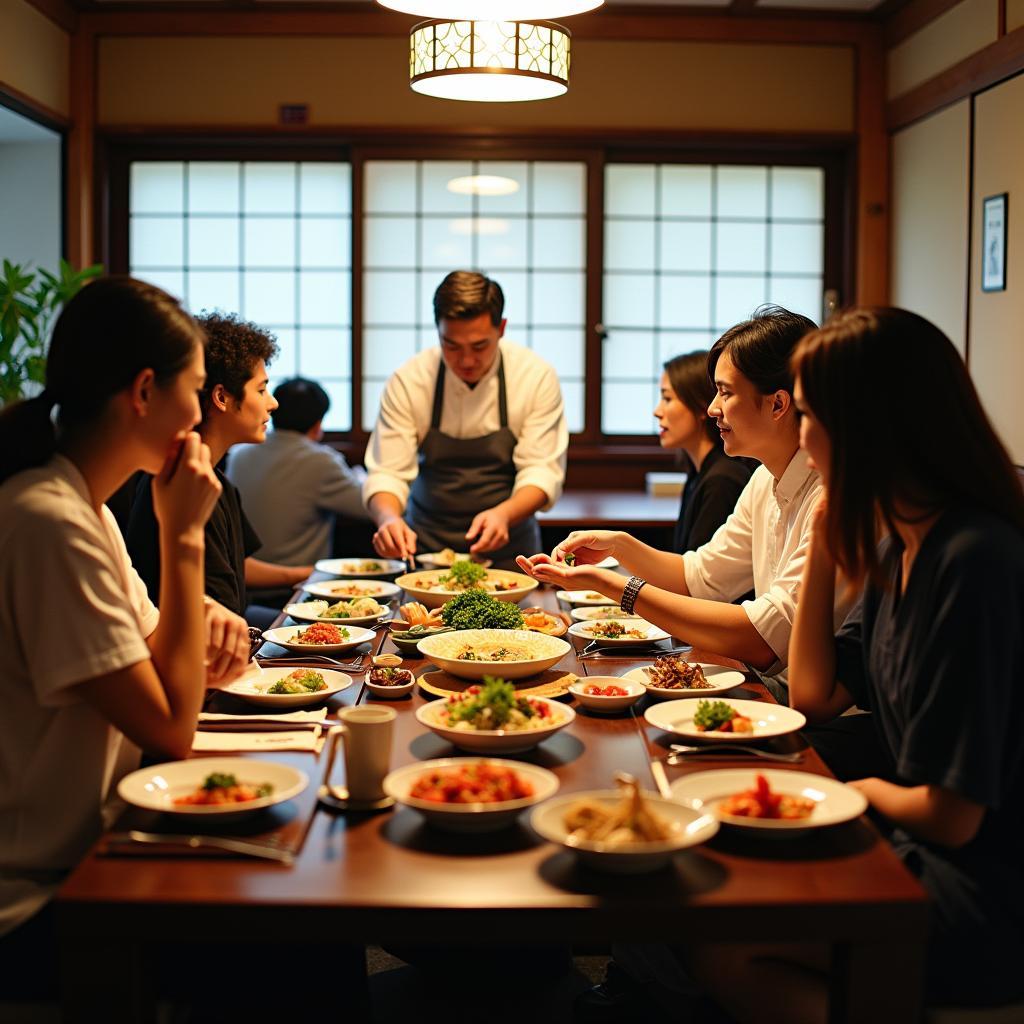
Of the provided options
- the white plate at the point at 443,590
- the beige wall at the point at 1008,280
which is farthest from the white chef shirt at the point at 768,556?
the beige wall at the point at 1008,280

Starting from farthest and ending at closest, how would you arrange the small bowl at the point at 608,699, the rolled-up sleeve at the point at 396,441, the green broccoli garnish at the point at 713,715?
the rolled-up sleeve at the point at 396,441 → the small bowl at the point at 608,699 → the green broccoli garnish at the point at 713,715

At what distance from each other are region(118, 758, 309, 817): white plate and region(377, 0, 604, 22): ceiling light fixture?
1681mm

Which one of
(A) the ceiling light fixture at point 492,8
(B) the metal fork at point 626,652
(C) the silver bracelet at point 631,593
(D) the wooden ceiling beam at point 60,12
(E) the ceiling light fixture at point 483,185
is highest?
(D) the wooden ceiling beam at point 60,12

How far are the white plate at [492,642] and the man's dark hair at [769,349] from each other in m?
0.69

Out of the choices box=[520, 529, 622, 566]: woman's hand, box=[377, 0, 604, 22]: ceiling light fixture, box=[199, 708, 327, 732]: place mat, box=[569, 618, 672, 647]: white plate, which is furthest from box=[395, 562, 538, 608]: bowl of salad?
box=[377, 0, 604, 22]: ceiling light fixture

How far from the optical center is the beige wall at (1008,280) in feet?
15.6

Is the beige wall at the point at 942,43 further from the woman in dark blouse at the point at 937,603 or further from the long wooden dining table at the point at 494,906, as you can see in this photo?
the long wooden dining table at the point at 494,906

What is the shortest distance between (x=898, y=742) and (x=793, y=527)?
81 centimetres

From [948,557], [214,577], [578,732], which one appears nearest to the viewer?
[948,557]

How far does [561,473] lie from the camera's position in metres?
4.12

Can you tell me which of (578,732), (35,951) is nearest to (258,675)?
(578,732)

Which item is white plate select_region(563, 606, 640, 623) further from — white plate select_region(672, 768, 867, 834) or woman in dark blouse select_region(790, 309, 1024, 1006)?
white plate select_region(672, 768, 867, 834)

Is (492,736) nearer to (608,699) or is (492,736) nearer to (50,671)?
(608,699)

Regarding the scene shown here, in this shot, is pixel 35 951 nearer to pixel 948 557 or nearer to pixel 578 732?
pixel 578 732
